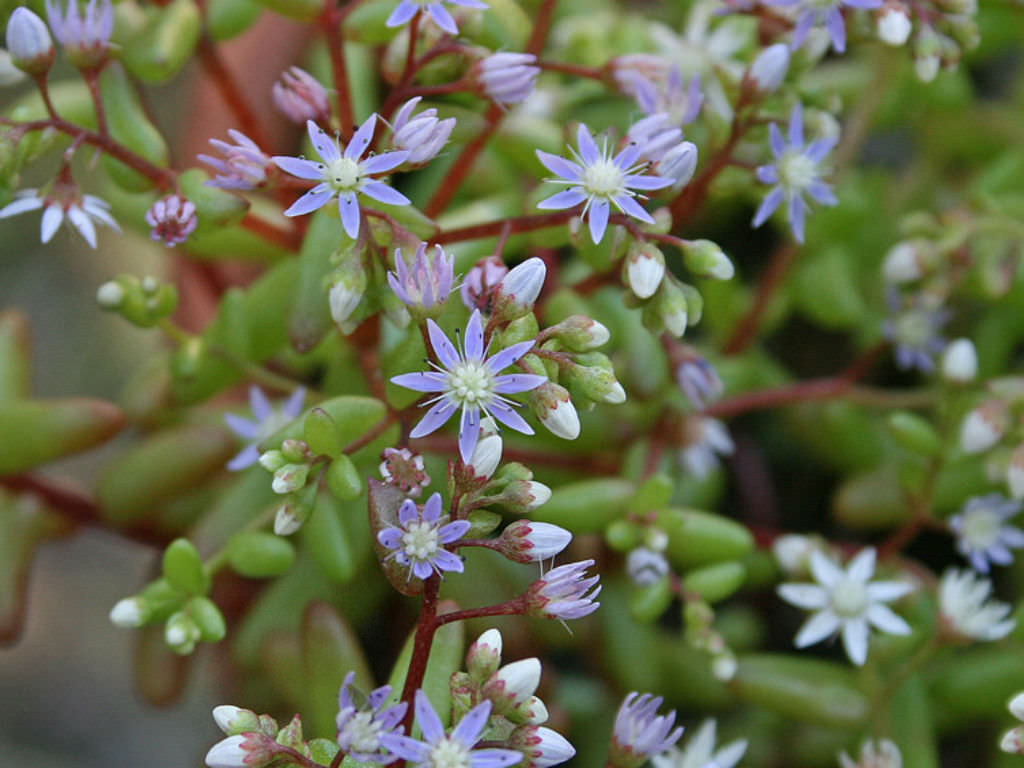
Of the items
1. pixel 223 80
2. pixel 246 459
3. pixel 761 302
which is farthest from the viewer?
pixel 761 302

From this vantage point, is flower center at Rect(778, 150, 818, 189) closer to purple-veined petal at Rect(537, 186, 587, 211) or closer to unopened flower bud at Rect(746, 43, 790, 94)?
unopened flower bud at Rect(746, 43, 790, 94)

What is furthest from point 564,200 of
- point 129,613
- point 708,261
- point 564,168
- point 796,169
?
point 129,613

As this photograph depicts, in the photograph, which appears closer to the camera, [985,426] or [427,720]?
[427,720]

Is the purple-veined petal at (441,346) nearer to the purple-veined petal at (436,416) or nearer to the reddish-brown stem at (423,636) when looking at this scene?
the purple-veined petal at (436,416)

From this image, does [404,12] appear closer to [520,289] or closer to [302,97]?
[302,97]

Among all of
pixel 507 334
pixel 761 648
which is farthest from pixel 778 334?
pixel 507 334

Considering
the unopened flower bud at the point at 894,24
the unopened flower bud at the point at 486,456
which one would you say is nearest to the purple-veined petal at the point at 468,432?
the unopened flower bud at the point at 486,456

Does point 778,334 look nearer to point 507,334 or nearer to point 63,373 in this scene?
point 507,334
